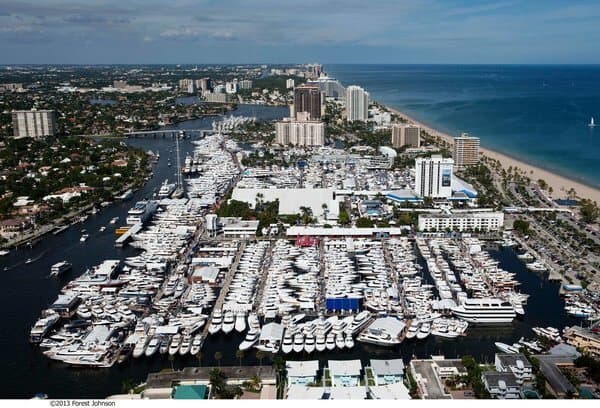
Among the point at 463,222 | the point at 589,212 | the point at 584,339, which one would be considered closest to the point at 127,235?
the point at 463,222

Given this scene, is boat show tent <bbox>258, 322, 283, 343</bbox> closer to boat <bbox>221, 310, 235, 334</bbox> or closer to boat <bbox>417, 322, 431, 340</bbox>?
boat <bbox>221, 310, 235, 334</bbox>

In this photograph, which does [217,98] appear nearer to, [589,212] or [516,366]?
[589,212]

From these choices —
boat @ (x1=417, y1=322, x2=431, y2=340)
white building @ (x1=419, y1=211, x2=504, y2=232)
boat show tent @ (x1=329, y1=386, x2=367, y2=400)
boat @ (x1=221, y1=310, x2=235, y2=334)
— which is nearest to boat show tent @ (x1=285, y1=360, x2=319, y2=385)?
boat show tent @ (x1=329, y1=386, x2=367, y2=400)

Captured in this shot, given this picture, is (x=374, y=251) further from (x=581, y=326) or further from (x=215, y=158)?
(x=215, y=158)

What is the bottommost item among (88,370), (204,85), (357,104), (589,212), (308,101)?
(88,370)

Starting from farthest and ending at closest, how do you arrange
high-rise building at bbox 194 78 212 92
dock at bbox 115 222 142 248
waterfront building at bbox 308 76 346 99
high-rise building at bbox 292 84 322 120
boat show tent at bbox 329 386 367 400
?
high-rise building at bbox 194 78 212 92, waterfront building at bbox 308 76 346 99, high-rise building at bbox 292 84 322 120, dock at bbox 115 222 142 248, boat show tent at bbox 329 386 367 400

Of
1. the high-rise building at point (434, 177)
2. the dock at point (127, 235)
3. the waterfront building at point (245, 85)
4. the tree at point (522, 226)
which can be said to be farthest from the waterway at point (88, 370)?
the waterfront building at point (245, 85)
